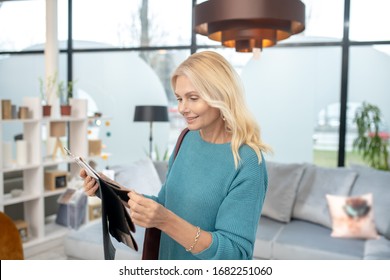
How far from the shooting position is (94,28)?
14.7ft

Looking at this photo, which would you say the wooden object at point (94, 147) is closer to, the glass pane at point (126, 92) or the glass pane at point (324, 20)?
the glass pane at point (126, 92)

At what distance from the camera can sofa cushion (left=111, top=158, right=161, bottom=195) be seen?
9.37ft

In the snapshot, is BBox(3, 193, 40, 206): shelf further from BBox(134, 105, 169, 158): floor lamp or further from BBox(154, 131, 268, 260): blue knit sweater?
BBox(154, 131, 268, 260): blue knit sweater

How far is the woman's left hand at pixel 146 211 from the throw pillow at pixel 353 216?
6.75ft

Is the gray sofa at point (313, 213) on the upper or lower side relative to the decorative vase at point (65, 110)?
lower

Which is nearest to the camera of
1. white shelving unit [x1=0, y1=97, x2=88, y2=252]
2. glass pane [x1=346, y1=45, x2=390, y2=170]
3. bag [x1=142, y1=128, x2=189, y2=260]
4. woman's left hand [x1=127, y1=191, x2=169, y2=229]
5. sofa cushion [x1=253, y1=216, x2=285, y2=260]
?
woman's left hand [x1=127, y1=191, x2=169, y2=229]

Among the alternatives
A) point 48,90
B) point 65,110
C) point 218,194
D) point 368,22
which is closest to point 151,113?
point 65,110

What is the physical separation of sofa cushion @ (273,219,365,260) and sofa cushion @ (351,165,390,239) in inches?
7.6

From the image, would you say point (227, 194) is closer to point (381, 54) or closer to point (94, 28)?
point (381, 54)

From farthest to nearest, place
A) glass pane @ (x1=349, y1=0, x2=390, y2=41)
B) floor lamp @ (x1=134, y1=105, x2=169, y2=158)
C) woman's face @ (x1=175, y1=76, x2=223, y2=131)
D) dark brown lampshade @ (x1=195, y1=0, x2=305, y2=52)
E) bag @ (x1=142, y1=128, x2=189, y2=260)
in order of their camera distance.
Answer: floor lamp @ (x1=134, y1=105, x2=169, y2=158), glass pane @ (x1=349, y1=0, x2=390, y2=41), dark brown lampshade @ (x1=195, y1=0, x2=305, y2=52), bag @ (x1=142, y1=128, x2=189, y2=260), woman's face @ (x1=175, y1=76, x2=223, y2=131)

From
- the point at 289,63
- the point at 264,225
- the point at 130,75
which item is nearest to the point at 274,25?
the point at 264,225

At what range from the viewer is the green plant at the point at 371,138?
3.44 metres

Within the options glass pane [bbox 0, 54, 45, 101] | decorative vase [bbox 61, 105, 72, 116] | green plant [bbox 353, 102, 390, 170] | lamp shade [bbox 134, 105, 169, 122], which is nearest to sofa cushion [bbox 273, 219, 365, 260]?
green plant [bbox 353, 102, 390, 170]

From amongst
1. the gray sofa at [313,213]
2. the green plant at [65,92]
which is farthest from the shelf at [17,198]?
the gray sofa at [313,213]
